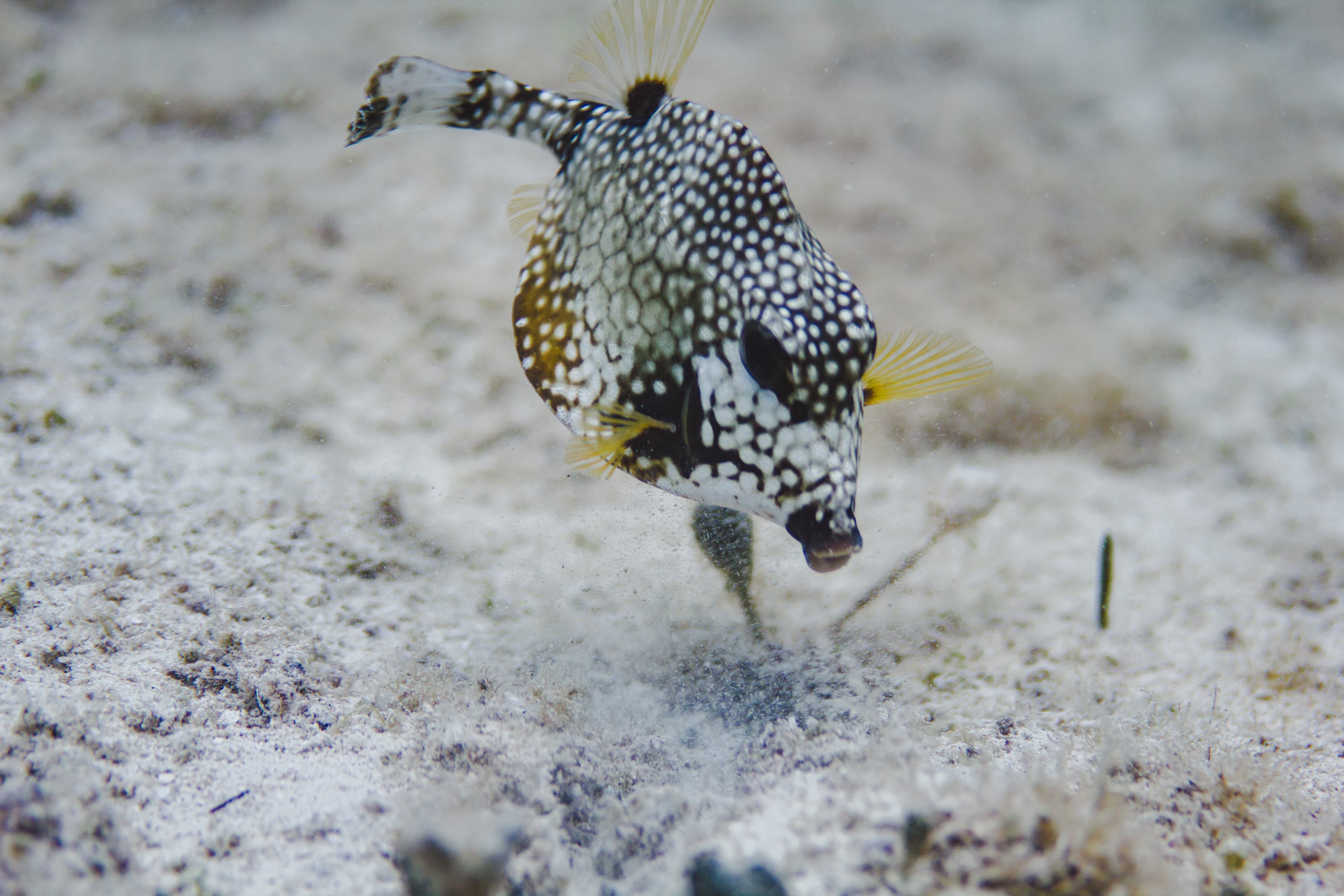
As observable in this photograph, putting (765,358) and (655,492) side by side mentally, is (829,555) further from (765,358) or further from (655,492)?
(655,492)

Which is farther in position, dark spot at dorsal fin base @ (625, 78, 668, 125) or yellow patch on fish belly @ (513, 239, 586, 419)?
dark spot at dorsal fin base @ (625, 78, 668, 125)

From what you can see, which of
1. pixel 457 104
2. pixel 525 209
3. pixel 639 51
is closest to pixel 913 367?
pixel 639 51

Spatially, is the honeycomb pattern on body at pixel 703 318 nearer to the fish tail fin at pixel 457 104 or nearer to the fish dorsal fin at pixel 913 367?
the fish dorsal fin at pixel 913 367

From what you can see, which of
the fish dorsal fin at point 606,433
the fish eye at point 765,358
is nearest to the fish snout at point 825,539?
the fish eye at point 765,358

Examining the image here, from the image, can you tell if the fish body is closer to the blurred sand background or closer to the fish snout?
the fish snout

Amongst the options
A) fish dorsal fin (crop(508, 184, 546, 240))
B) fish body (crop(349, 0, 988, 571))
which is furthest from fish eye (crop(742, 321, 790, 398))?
fish dorsal fin (crop(508, 184, 546, 240))

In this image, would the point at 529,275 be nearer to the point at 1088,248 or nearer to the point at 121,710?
the point at 121,710
